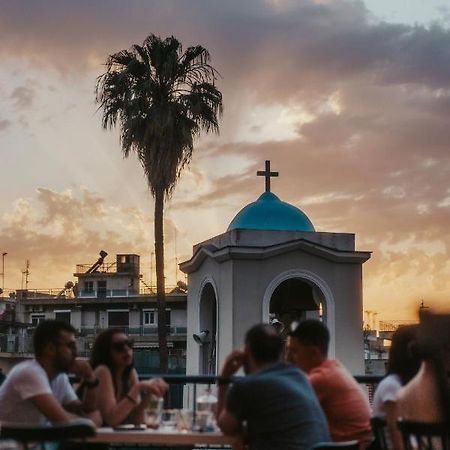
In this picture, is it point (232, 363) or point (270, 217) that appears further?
point (270, 217)

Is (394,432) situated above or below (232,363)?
below

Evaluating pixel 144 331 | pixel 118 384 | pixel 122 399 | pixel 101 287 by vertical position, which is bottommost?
pixel 122 399

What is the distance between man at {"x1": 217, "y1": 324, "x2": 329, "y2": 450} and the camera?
235 inches

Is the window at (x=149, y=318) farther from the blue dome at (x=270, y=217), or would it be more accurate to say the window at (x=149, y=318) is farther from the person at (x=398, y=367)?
the person at (x=398, y=367)

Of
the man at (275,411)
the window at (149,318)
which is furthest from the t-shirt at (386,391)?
the window at (149,318)

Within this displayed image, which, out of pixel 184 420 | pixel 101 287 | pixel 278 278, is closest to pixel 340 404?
pixel 184 420

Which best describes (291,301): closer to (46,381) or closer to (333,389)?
(333,389)

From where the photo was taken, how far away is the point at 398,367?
23.4 feet

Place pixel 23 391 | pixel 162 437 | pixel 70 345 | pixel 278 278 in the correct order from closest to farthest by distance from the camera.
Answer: pixel 23 391 → pixel 162 437 → pixel 70 345 → pixel 278 278

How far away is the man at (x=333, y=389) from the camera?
697 centimetres

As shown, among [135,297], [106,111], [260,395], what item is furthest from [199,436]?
[135,297]

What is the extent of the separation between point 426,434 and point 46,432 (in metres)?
1.94

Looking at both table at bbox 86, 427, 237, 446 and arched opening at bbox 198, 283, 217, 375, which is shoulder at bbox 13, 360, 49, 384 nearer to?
table at bbox 86, 427, 237, 446

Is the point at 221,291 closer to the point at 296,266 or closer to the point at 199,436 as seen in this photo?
the point at 296,266
